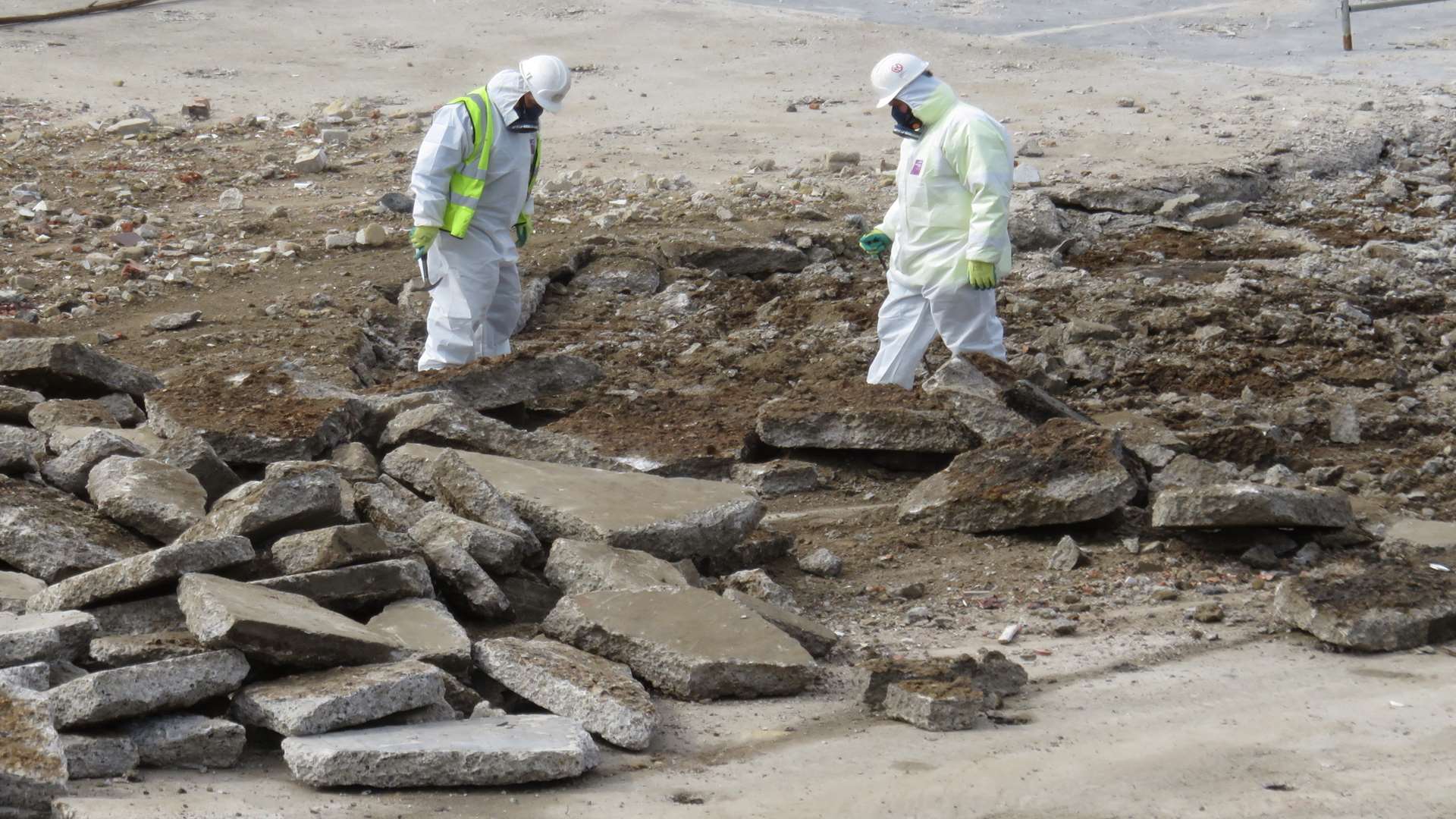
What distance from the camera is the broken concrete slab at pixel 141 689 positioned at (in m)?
3.54

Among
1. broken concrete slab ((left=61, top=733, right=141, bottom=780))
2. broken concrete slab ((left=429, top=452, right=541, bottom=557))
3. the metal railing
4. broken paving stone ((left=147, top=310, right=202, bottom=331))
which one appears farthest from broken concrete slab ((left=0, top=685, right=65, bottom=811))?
the metal railing

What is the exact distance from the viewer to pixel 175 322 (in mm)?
8719

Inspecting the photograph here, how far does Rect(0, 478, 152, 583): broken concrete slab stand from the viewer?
4652mm

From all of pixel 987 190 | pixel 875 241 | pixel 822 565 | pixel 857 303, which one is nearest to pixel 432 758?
pixel 822 565

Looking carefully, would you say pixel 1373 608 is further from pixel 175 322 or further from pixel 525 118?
pixel 175 322

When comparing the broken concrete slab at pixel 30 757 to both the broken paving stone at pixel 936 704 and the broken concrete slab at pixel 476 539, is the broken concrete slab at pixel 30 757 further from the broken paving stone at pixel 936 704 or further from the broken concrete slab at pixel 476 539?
the broken paving stone at pixel 936 704

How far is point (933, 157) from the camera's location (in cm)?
725

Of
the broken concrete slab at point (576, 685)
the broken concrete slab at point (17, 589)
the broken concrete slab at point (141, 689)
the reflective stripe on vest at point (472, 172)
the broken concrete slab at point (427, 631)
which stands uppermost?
the reflective stripe on vest at point (472, 172)

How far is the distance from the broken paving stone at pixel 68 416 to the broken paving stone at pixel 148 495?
0.87 metres

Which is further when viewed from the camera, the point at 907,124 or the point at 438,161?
the point at 438,161

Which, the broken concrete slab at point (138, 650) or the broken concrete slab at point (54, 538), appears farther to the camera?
the broken concrete slab at point (54, 538)

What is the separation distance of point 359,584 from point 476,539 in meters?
0.59

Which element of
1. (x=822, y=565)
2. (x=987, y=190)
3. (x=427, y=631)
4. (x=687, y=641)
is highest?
(x=987, y=190)

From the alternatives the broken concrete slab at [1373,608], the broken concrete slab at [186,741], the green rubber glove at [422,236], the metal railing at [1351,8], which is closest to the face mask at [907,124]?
the green rubber glove at [422,236]
